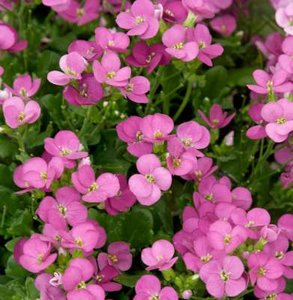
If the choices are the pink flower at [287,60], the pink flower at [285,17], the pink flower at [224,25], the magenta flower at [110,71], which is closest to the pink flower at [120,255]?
the magenta flower at [110,71]

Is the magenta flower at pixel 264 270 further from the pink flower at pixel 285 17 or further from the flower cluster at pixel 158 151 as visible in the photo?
the pink flower at pixel 285 17

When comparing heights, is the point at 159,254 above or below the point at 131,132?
below

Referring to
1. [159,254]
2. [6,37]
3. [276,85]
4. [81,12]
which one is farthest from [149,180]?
[81,12]

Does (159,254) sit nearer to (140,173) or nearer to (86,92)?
(140,173)

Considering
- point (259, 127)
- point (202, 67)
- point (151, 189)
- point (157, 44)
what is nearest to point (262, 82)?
point (259, 127)

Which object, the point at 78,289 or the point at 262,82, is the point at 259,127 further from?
the point at 78,289
